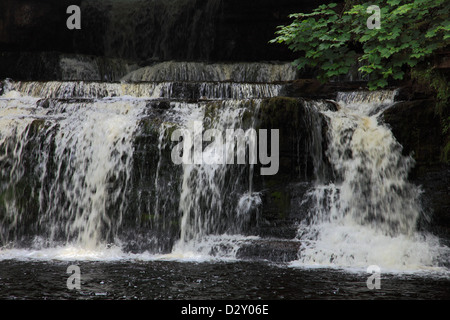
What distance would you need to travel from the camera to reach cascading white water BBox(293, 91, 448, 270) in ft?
23.0

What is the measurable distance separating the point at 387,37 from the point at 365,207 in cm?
343

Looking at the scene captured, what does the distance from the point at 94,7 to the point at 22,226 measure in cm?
1127

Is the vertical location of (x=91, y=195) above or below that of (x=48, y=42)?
below

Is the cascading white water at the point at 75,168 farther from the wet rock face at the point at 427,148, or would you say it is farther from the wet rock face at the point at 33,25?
the wet rock face at the point at 33,25

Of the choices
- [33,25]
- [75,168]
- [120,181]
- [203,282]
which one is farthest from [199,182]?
[33,25]

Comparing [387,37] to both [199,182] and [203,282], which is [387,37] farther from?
[203,282]

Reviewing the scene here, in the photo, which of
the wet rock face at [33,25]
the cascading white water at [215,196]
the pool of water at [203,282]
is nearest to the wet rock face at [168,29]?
the wet rock face at [33,25]

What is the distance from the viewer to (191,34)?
1697 cm

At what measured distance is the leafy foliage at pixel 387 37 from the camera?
878 cm

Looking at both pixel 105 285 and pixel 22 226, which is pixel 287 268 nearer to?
pixel 105 285

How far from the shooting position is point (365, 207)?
26.4ft

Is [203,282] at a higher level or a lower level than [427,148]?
lower

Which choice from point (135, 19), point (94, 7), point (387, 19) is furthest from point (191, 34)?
point (387, 19)

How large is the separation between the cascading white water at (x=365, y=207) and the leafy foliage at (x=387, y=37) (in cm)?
99
